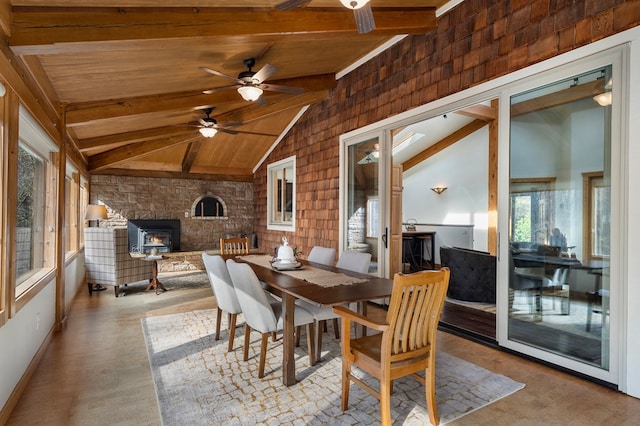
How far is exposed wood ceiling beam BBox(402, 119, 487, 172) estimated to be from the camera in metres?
8.06

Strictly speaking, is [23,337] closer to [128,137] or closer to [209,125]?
[209,125]

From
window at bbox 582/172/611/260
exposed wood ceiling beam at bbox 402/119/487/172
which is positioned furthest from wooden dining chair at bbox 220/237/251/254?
exposed wood ceiling beam at bbox 402/119/487/172

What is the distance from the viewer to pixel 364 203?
17.6 feet

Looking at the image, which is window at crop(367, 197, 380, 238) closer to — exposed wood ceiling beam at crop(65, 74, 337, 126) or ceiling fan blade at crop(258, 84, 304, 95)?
ceiling fan blade at crop(258, 84, 304, 95)

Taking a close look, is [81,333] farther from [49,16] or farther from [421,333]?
[421,333]

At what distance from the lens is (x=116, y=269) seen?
5496mm

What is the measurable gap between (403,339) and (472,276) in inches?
137

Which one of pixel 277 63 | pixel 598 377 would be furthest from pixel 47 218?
pixel 598 377

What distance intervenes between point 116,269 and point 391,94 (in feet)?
16.0

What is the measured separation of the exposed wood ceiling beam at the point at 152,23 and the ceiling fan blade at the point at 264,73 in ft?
1.38

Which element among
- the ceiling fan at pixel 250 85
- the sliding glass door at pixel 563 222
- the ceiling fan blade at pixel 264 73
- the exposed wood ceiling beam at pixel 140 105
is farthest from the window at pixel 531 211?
the exposed wood ceiling beam at pixel 140 105

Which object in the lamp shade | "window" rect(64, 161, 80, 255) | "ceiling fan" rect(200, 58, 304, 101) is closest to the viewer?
"ceiling fan" rect(200, 58, 304, 101)

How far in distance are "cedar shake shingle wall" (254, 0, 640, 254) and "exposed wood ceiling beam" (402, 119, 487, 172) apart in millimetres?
3607

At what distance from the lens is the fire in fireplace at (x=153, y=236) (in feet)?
26.7
